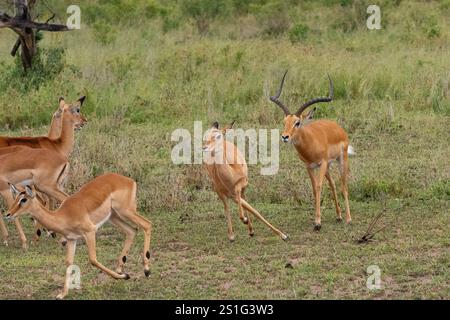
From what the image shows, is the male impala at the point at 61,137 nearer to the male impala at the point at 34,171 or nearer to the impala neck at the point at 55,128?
the impala neck at the point at 55,128

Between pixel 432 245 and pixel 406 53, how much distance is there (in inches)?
309

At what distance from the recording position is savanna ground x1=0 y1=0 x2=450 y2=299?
6.91 m

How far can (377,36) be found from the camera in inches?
650

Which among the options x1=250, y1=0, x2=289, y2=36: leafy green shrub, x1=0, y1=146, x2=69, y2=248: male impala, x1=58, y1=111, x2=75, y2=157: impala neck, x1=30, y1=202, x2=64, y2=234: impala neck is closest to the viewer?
x1=30, y1=202, x2=64, y2=234: impala neck

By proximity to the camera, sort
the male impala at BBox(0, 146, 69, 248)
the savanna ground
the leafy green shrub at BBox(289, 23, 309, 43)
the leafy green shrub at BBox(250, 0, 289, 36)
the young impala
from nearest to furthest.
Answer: the savanna ground < the male impala at BBox(0, 146, 69, 248) < the young impala < the leafy green shrub at BBox(289, 23, 309, 43) < the leafy green shrub at BBox(250, 0, 289, 36)

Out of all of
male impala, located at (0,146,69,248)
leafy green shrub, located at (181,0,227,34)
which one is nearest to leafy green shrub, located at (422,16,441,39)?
leafy green shrub, located at (181,0,227,34)

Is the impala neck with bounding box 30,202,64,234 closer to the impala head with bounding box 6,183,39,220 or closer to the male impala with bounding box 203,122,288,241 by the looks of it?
the impala head with bounding box 6,183,39,220

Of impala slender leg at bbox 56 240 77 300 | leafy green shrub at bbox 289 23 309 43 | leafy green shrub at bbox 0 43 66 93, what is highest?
leafy green shrub at bbox 289 23 309 43

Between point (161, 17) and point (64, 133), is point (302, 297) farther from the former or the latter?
point (161, 17)

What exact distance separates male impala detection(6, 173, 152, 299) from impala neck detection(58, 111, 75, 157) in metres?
1.52

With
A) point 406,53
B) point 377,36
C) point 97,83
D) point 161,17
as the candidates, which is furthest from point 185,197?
point 161,17

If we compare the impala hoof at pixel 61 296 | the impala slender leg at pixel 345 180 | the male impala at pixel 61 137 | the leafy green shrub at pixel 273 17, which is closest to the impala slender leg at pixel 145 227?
the impala hoof at pixel 61 296

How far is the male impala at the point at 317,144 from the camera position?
332 inches

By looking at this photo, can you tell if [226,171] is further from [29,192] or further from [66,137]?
[29,192]
